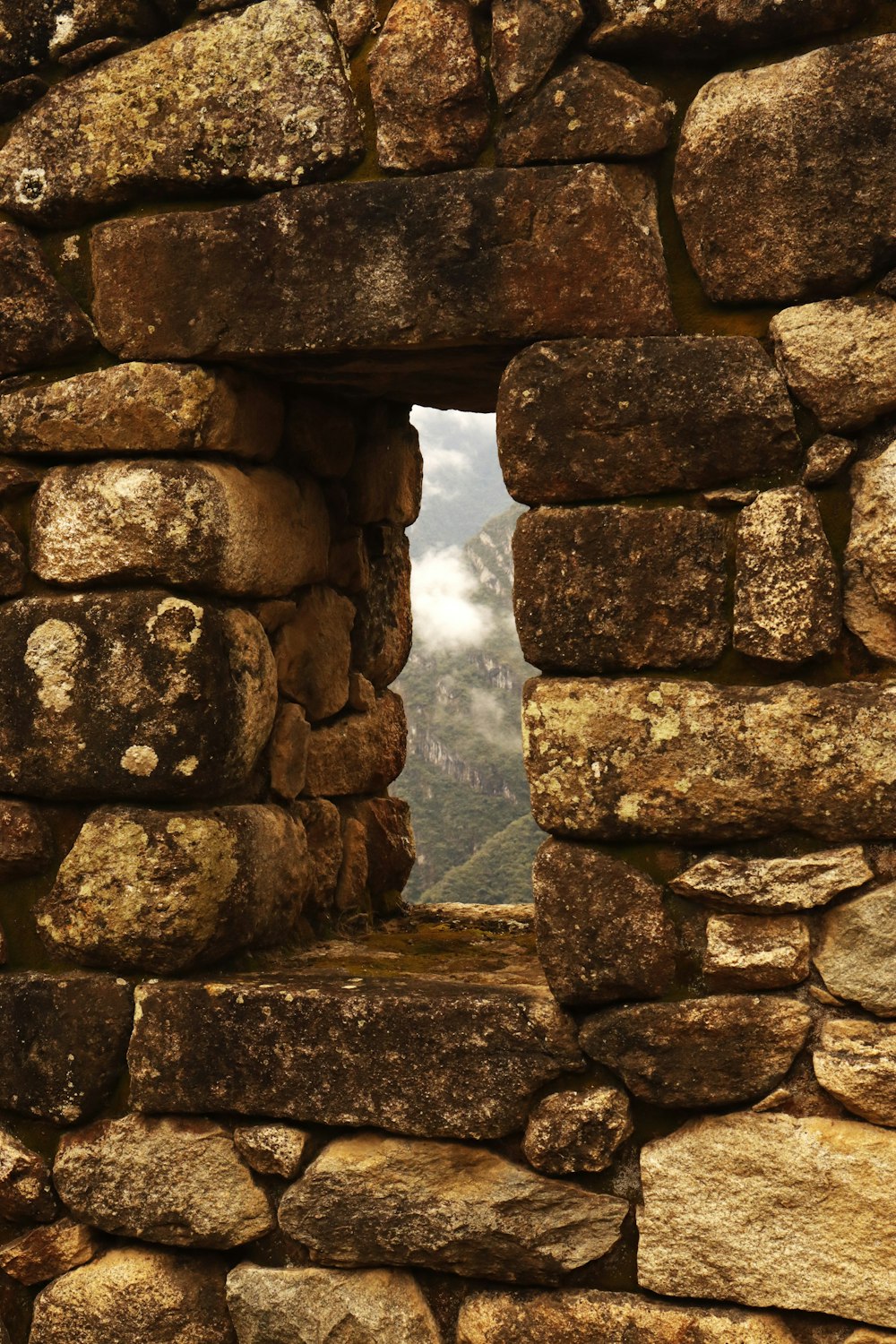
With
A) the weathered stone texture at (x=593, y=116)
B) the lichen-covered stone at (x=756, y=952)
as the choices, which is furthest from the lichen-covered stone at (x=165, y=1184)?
the weathered stone texture at (x=593, y=116)

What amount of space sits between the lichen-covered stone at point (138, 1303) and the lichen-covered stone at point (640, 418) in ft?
5.82

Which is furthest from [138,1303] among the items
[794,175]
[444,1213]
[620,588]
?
[794,175]

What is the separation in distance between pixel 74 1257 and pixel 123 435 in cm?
178

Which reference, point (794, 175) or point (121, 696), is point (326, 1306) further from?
point (794, 175)

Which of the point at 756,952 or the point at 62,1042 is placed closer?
the point at 756,952

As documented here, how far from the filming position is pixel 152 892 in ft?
9.20

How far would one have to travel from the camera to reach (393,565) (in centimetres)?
386

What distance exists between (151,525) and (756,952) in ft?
4.91

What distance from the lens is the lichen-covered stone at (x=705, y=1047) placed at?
2.46 meters

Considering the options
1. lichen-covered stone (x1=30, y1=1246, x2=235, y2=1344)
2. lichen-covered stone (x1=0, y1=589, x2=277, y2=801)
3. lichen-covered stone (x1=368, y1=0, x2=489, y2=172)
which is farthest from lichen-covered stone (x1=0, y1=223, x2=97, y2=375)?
lichen-covered stone (x1=30, y1=1246, x2=235, y2=1344)

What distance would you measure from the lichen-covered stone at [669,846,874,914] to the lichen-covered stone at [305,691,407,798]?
49.7 inches

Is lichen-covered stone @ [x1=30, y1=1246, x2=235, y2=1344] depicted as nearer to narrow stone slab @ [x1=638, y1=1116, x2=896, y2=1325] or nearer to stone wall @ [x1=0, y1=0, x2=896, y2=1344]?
stone wall @ [x1=0, y1=0, x2=896, y2=1344]

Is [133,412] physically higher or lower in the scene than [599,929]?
higher

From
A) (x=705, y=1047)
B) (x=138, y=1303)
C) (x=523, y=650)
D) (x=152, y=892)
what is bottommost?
(x=138, y=1303)
